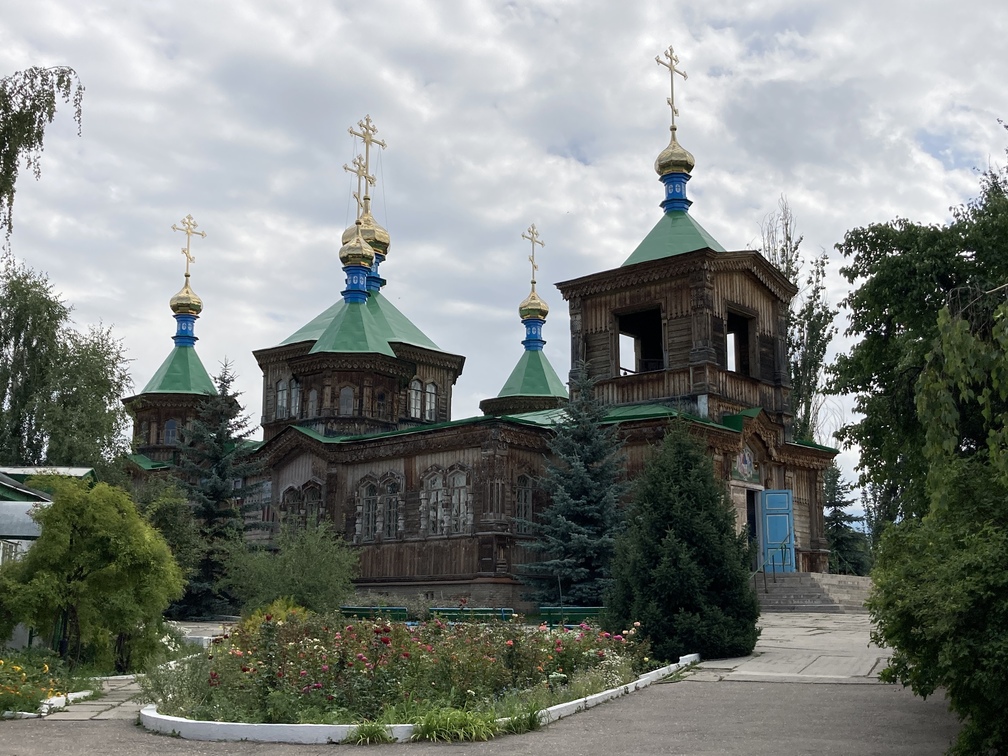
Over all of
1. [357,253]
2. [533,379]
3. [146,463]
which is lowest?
[146,463]

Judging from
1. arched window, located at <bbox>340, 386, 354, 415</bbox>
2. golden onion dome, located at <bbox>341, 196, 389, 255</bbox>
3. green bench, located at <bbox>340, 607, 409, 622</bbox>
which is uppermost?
golden onion dome, located at <bbox>341, 196, 389, 255</bbox>

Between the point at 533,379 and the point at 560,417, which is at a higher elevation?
the point at 533,379

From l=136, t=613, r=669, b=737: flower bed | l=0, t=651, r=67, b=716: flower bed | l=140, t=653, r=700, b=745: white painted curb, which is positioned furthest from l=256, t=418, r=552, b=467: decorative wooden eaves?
l=140, t=653, r=700, b=745: white painted curb

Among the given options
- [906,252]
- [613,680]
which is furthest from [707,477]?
[906,252]

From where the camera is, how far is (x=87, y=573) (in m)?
12.2

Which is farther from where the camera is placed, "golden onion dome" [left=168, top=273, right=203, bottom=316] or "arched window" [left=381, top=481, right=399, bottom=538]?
"golden onion dome" [left=168, top=273, right=203, bottom=316]

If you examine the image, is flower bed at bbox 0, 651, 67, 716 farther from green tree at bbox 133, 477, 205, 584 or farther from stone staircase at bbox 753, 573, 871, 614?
stone staircase at bbox 753, 573, 871, 614

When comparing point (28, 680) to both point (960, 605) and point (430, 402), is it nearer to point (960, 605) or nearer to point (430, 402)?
point (960, 605)

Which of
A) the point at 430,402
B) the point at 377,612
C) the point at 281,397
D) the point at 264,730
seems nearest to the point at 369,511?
the point at 430,402

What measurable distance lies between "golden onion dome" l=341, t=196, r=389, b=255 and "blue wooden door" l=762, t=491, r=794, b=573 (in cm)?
1790

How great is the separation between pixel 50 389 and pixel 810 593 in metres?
21.4

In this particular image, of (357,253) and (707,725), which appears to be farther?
(357,253)

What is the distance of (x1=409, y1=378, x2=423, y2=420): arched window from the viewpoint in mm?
34156

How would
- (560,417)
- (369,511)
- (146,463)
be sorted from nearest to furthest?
(560,417)
(369,511)
(146,463)
